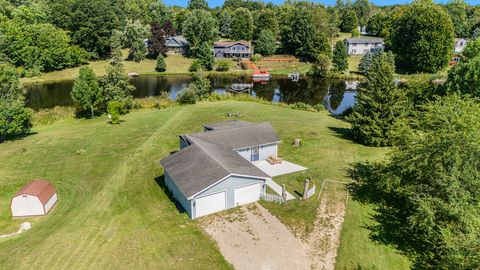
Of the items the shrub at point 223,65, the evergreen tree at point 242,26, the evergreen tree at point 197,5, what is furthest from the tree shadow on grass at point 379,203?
the evergreen tree at point 197,5

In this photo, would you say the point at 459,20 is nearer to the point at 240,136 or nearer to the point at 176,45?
the point at 176,45

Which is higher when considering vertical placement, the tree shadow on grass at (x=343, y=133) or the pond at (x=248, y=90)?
the pond at (x=248, y=90)

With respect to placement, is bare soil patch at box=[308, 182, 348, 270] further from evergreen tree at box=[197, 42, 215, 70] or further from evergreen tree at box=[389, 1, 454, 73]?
evergreen tree at box=[197, 42, 215, 70]

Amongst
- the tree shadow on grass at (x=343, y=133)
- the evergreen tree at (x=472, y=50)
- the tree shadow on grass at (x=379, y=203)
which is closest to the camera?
the tree shadow on grass at (x=379, y=203)

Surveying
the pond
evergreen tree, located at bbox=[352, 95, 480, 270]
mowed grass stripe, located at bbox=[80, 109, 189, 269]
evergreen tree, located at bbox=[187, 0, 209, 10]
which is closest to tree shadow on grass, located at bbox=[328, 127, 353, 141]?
the pond

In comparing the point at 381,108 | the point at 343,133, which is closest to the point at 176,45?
the point at 343,133

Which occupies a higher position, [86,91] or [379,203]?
[86,91]

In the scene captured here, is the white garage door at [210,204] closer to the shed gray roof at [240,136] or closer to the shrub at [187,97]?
the shed gray roof at [240,136]
